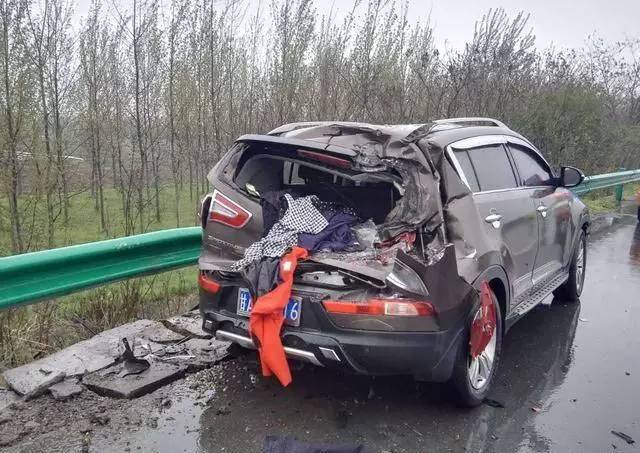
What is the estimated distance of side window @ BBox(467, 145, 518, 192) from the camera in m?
3.93

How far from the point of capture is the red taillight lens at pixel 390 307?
3008 millimetres

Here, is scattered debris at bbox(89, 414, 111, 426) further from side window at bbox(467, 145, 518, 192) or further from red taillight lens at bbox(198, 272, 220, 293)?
side window at bbox(467, 145, 518, 192)

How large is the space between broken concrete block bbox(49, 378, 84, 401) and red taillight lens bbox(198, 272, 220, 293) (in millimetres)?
1033

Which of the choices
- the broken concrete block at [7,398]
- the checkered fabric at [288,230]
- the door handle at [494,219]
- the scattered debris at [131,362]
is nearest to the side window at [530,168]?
the door handle at [494,219]

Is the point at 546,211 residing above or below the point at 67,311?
above

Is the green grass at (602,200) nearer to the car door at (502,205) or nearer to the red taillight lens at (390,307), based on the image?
the car door at (502,205)

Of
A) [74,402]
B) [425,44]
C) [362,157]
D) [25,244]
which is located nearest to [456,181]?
[362,157]

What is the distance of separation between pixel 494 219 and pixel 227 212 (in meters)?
1.82

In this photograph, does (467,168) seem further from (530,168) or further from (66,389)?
(66,389)

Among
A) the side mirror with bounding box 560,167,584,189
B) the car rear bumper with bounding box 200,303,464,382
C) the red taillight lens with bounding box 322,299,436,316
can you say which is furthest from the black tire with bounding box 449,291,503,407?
the side mirror with bounding box 560,167,584,189

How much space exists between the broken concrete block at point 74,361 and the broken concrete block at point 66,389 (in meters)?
0.06

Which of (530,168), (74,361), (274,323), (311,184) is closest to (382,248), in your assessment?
(274,323)

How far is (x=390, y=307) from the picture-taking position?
9.87ft

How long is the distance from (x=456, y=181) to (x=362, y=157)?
62 centimetres
